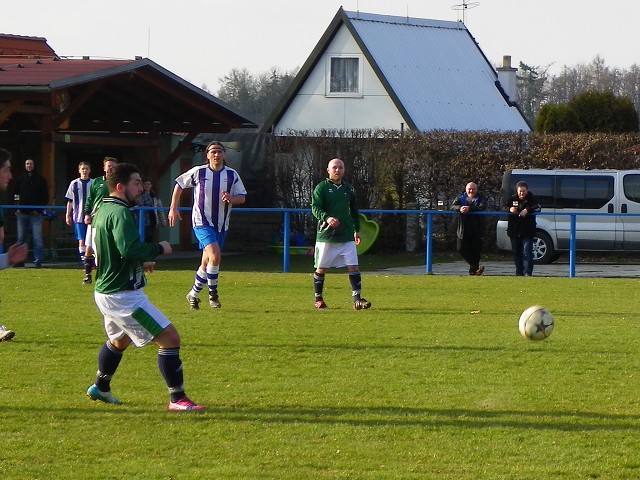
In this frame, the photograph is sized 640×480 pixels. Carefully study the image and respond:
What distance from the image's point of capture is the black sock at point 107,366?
8.27 m

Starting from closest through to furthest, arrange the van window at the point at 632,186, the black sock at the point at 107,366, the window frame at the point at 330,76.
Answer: the black sock at the point at 107,366
the van window at the point at 632,186
the window frame at the point at 330,76

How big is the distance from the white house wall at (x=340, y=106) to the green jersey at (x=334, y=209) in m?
25.3

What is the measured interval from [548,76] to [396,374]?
79.6m

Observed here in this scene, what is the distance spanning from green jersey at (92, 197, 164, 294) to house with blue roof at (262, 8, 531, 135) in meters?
31.0

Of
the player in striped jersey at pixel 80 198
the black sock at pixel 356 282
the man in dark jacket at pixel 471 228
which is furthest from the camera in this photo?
the man in dark jacket at pixel 471 228

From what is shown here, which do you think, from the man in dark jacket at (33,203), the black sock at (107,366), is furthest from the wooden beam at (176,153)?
the black sock at (107,366)

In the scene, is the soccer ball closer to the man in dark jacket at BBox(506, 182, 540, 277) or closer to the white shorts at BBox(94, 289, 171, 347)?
the white shorts at BBox(94, 289, 171, 347)

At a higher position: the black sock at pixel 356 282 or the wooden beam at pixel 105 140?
the wooden beam at pixel 105 140

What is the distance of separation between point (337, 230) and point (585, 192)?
40.3ft

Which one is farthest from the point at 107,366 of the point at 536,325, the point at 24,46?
the point at 24,46

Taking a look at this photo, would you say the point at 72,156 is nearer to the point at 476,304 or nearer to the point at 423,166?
the point at 423,166

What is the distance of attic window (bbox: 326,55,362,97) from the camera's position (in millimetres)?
40750

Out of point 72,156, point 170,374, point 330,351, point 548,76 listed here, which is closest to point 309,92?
point 72,156

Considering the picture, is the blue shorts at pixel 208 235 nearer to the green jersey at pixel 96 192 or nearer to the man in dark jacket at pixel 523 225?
the green jersey at pixel 96 192
